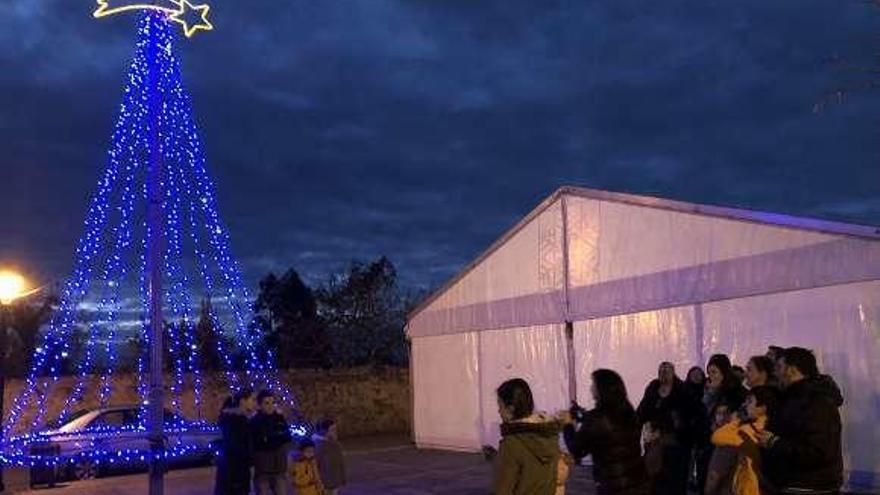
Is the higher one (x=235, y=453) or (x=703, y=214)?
(x=703, y=214)

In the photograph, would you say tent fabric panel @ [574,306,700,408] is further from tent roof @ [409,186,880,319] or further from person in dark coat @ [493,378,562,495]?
person in dark coat @ [493,378,562,495]

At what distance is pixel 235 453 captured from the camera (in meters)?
9.33

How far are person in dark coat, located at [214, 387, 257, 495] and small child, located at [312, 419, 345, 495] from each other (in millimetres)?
682

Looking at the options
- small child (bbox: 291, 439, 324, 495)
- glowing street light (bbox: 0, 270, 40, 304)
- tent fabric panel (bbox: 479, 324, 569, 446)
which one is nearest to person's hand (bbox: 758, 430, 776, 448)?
small child (bbox: 291, 439, 324, 495)

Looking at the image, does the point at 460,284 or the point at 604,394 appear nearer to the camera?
the point at 604,394

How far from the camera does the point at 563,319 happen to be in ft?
50.5

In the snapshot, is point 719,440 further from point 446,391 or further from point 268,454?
point 446,391

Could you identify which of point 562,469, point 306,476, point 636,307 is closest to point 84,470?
point 306,476

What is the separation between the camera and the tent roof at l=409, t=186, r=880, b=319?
11.1 meters

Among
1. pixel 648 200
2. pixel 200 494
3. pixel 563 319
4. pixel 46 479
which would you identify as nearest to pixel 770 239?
pixel 648 200

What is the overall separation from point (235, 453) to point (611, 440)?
4.81 metres

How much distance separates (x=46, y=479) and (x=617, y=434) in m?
14.0

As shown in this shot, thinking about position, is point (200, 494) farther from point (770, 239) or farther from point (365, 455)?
point (770, 239)

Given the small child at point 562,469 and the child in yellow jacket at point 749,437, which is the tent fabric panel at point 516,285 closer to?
the child in yellow jacket at point 749,437
